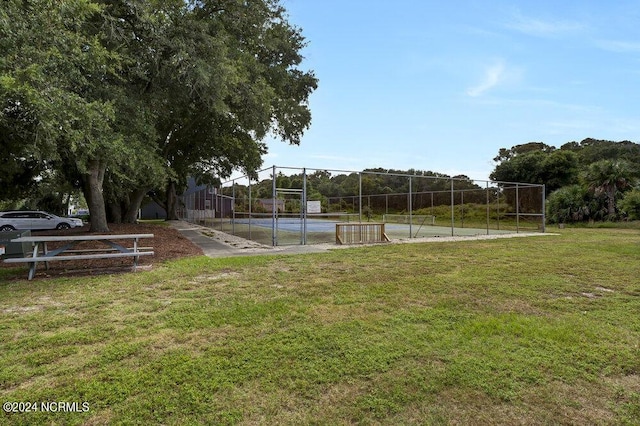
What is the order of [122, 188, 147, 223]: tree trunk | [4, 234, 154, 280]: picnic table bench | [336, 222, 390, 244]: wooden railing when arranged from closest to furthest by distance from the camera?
[4, 234, 154, 280]: picnic table bench < [336, 222, 390, 244]: wooden railing < [122, 188, 147, 223]: tree trunk

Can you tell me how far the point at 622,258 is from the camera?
8219 mm

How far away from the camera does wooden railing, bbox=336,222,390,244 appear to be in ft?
38.0

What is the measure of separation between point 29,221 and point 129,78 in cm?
1576

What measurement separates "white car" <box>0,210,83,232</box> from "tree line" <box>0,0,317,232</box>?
13.8ft

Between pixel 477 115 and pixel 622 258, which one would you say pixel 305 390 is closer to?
pixel 622 258

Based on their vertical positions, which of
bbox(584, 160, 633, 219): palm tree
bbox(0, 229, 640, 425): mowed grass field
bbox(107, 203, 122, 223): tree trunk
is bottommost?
bbox(0, 229, 640, 425): mowed grass field

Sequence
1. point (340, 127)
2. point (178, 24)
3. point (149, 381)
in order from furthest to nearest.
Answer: point (340, 127), point (178, 24), point (149, 381)

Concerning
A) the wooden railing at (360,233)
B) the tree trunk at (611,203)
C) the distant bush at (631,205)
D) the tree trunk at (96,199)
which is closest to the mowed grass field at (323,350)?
the wooden railing at (360,233)

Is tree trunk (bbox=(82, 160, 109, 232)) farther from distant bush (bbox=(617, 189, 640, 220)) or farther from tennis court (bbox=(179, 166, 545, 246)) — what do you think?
distant bush (bbox=(617, 189, 640, 220))

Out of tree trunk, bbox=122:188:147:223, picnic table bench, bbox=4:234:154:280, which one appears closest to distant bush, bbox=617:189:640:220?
picnic table bench, bbox=4:234:154:280

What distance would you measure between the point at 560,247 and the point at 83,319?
456 inches

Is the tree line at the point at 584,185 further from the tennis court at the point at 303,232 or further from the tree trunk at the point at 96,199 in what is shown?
the tree trunk at the point at 96,199

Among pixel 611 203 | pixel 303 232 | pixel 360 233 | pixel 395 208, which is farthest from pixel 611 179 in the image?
pixel 303 232

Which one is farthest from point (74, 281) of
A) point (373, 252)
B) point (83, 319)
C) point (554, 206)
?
point (554, 206)
